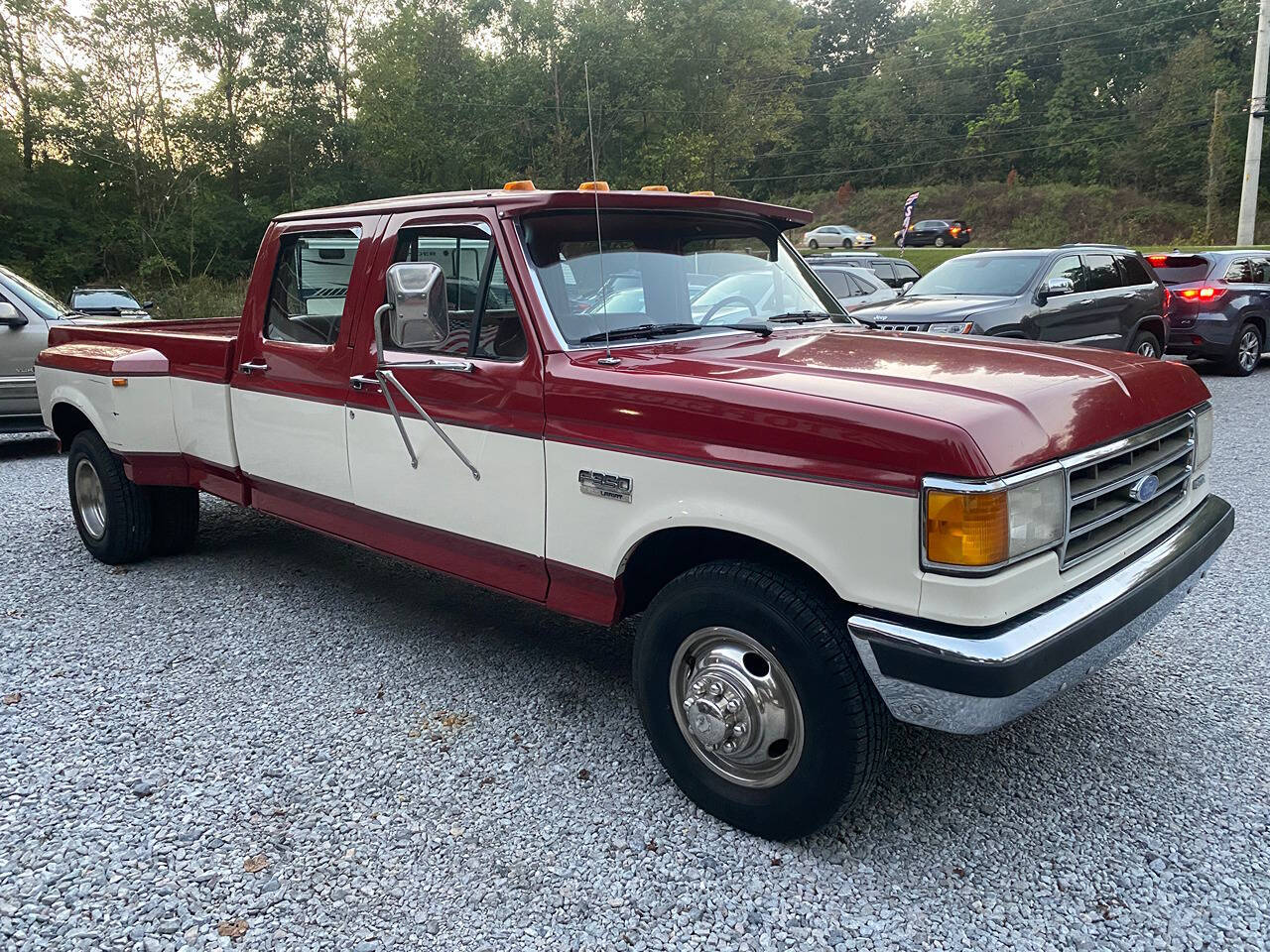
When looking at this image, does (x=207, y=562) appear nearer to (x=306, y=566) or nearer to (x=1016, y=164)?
(x=306, y=566)

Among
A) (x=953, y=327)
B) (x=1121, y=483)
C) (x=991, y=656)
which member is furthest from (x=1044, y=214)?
(x=991, y=656)

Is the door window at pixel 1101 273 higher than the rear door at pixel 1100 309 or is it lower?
higher

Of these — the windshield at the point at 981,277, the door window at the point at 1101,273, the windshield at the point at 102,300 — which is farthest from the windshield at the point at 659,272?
the windshield at the point at 102,300

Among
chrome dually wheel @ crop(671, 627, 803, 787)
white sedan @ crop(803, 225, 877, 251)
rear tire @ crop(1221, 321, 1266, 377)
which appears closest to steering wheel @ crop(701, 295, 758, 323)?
chrome dually wheel @ crop(671, 627, 803, 787)

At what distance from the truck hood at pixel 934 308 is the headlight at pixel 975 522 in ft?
22.4

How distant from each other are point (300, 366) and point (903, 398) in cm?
294

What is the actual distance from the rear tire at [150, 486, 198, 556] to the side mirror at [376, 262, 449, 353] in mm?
3055

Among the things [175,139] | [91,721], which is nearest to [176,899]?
[91,721]

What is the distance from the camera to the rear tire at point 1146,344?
1108 cm

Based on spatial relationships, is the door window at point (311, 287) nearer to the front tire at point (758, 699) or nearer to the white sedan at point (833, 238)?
the front tire at point (758, 699)

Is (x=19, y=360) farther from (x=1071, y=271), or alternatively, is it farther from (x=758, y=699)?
(x=1071, y=271)

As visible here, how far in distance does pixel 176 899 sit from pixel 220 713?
1.24m

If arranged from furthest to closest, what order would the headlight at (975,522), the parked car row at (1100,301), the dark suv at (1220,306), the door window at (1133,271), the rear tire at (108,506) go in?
the dark suv at (1220,306) < the door window at (1133,271) < the parked car row at (1100,301) < the rear tire at (108,506) < the headlight at (975,522)

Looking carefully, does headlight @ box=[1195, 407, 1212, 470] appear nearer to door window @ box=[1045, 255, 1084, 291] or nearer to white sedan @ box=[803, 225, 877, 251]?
door window @ box=[1045, 255, 1084, 291]
